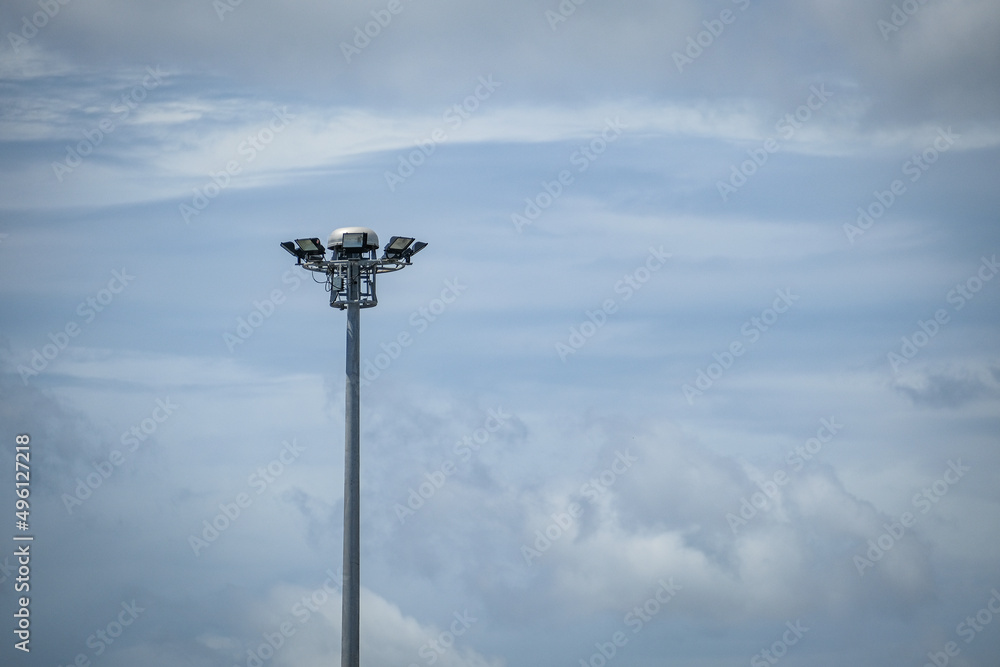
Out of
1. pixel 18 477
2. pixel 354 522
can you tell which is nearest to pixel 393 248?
pixel 354 522

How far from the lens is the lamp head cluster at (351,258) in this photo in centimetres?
11062

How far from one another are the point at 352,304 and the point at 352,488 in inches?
320

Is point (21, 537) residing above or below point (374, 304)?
below

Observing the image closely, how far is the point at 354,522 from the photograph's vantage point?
110 m

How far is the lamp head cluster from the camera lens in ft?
363

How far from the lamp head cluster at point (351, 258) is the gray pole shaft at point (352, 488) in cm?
17

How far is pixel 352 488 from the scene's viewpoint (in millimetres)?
110125

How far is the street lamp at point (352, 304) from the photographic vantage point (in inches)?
4313

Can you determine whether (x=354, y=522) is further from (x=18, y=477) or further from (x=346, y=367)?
(x=18, y=477)

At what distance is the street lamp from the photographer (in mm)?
109562

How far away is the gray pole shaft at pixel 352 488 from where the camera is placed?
359 feet

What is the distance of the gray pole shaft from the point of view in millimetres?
109438

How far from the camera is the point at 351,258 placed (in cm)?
11106

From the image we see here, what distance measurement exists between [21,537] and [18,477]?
2654 mm
